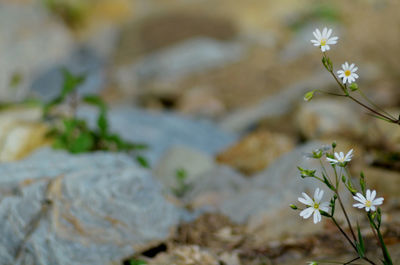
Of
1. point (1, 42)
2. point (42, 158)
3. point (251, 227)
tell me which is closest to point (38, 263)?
point (42, 158)

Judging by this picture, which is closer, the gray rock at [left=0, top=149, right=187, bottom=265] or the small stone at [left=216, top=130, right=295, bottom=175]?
the gray rock at [left=0, top=149, right=187, bottom=265]

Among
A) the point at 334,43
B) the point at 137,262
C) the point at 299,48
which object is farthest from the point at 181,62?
the point at 334,43

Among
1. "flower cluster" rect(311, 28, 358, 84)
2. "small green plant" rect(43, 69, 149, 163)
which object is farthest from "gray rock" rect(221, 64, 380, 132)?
"flower cluster" rect(311, 28, 358, 84)

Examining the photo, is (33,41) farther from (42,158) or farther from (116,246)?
(116,246)

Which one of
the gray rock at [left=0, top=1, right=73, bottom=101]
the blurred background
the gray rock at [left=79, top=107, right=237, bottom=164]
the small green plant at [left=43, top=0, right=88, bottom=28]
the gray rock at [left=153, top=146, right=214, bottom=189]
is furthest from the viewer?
the small green plant at [left=43, top=0, right=88, bottom=28]

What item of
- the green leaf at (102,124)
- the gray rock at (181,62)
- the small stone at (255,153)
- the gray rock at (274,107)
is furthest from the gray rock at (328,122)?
the gray rock at (181,62)

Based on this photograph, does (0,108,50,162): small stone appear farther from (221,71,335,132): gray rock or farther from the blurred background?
(221,71,335,132): gray rock
